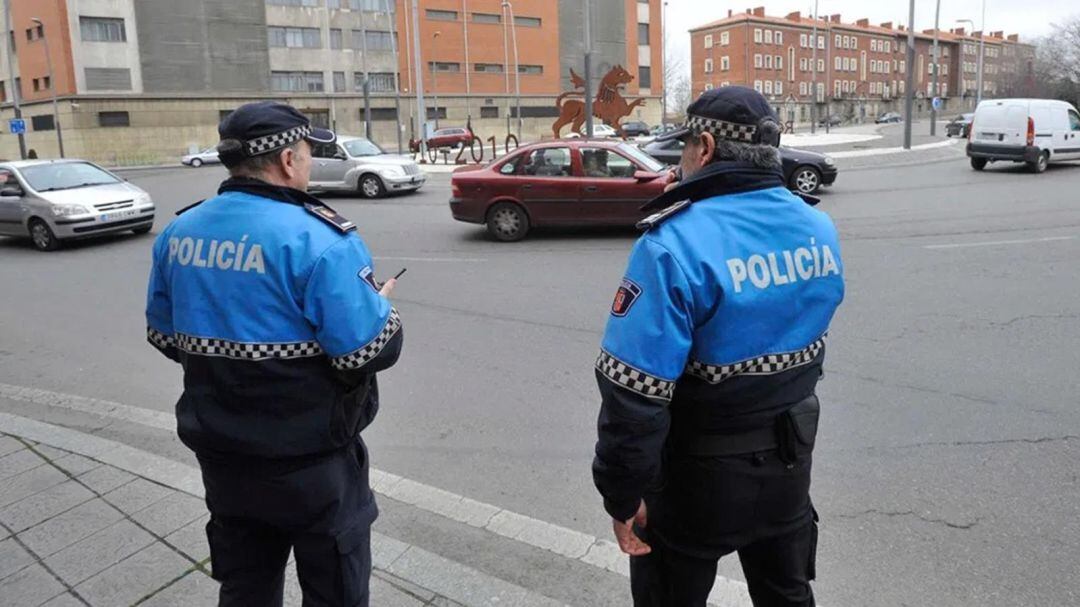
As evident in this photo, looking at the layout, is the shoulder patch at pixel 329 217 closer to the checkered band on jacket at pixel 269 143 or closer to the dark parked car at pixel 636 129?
the checkered band on jacket at pixel 269 143

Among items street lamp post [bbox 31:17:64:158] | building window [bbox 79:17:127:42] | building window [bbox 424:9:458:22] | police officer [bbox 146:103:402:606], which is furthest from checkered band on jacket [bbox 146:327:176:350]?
building window [bbox 424:9:458:22]

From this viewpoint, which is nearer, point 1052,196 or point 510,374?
point 510,374

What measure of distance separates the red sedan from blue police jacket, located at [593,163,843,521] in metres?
9.71

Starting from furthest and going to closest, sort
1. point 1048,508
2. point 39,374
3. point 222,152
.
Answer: point 39,374
point 1048,508
point 222,152

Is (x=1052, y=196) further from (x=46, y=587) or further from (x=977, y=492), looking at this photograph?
(x=46, y=587)

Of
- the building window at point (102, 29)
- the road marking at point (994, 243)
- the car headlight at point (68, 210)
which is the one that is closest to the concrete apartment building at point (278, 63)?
the building window at point (102, 29)

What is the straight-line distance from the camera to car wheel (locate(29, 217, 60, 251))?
1324cm

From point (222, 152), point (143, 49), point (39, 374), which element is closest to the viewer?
point (222, 152)

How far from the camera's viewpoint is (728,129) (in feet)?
6.81

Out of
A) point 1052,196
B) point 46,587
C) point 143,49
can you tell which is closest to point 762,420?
point 46,587

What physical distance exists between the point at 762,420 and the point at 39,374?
633 cm

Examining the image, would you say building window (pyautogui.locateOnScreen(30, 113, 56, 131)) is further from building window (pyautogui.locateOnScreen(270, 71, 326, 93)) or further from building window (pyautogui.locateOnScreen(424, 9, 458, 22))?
building window (pyautogui.locateOnScreen(424, 9, 458, 22))

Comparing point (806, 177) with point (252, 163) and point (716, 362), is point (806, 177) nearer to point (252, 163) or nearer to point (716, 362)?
point (716, 362)

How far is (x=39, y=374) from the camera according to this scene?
6.45 meters
